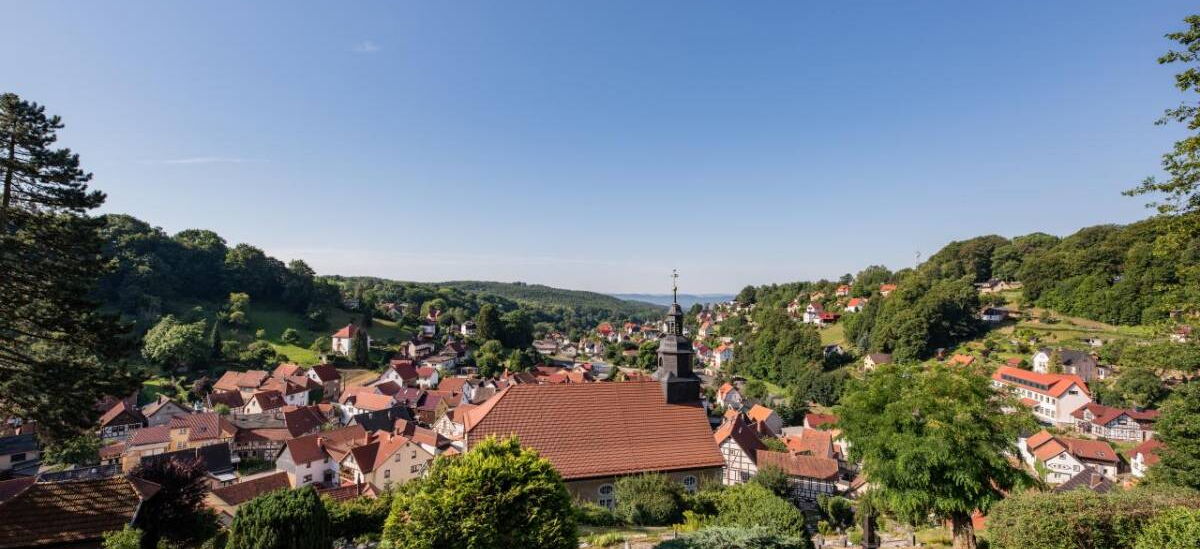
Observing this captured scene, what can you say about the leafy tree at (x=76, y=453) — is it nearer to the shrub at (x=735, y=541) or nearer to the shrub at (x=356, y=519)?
the shrub at (x=356, y=519)

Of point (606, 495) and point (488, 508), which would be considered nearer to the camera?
point (488, 508)

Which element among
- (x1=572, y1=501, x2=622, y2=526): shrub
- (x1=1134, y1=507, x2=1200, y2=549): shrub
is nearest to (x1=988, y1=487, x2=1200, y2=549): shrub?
(x1=1134, y1=507, x2=1200, y2=549): shrub

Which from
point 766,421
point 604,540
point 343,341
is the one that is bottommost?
point 766,421

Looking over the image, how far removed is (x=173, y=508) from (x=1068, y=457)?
54992mm

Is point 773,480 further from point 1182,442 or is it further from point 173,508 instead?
point 173,508

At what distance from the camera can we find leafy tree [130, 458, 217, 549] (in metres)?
14.8

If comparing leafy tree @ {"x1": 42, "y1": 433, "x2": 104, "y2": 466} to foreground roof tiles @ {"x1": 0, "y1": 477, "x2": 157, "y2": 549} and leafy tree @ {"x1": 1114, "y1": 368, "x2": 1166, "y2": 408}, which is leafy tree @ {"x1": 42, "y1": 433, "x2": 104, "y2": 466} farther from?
leafy tree @ {"x1": 1114, "y1": 368, "x2": 1166, "y2": 408}

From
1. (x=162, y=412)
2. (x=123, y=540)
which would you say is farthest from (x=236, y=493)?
(x=162, y=412)

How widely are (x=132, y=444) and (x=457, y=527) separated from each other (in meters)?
43.2

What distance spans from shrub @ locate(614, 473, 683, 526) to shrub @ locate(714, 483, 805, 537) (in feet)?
4.76

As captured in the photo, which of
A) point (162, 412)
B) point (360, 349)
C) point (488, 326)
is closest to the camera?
point (162, 412)

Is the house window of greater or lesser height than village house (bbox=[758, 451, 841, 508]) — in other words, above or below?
above

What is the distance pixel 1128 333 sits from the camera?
203 feet

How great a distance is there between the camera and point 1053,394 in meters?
50.7
